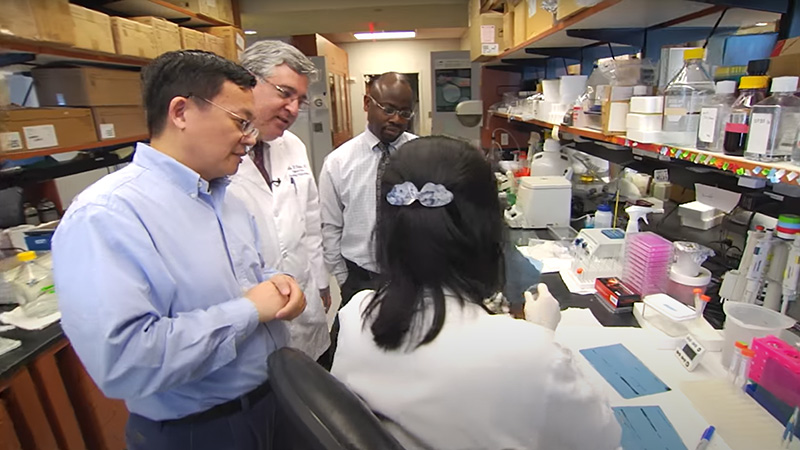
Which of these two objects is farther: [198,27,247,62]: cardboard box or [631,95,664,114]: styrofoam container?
[198,27,247,62]: cardboard box

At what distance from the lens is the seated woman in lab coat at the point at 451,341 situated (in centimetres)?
66

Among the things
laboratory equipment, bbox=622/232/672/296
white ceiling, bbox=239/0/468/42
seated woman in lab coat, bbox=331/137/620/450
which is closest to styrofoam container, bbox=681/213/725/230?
laboratory equipment, bbox=622/232/672/296

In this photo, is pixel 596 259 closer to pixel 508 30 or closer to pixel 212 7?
pixel 508 30

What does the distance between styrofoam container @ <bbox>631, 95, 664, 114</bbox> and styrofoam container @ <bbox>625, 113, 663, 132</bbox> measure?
13 mm

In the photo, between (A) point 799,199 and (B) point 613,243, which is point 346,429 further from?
(A) point 799,199

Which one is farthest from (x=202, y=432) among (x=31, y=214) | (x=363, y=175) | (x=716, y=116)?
(x=31, y=214)

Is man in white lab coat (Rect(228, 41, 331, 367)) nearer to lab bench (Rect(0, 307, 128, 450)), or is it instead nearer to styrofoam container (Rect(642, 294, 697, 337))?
lab bench (Rect(0, 307, 128, 450))

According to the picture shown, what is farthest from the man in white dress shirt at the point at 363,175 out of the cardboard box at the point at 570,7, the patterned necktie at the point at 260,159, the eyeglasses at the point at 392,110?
the cardboard box at the point at 570,7

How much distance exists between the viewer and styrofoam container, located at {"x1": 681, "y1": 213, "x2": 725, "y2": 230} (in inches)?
81.0

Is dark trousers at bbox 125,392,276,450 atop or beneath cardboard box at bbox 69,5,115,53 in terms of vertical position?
beneath

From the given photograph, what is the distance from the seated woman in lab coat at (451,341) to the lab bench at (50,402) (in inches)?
48.6

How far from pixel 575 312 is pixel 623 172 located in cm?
153

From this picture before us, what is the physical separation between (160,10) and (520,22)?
256cm

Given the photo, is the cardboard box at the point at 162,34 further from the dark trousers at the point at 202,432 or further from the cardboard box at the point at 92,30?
the dark trousers at the point at 202,432
